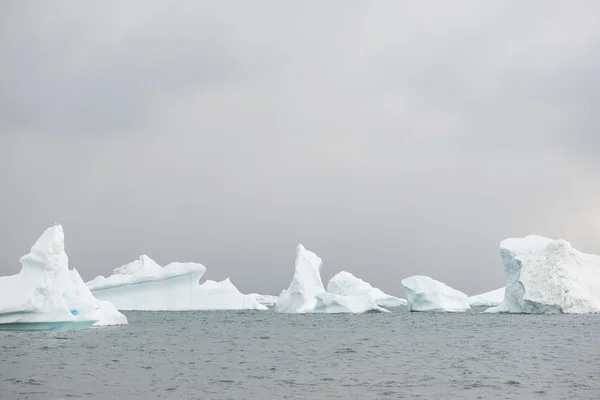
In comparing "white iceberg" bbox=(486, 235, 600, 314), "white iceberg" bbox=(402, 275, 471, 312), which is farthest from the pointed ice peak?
"white iceberg" bbox=(402, 275, 471, 312)

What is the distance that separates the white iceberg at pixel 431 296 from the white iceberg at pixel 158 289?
1319 centimetres

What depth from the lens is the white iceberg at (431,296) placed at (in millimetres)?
42438

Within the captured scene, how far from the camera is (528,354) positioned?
18.9 m

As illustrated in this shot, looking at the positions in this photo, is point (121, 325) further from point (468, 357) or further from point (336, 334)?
point (468, 357)

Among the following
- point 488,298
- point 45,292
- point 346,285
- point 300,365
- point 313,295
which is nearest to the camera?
point 300,365

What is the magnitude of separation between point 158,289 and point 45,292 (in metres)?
22.1

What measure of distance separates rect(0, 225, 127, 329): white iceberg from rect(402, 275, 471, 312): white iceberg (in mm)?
22727

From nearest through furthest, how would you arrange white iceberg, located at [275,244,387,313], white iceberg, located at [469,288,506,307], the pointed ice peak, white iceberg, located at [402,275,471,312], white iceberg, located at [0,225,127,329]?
1. white iceberg, located at [0,225,127,329]
2. the pointed ice peak
3. white iceberg, located at [275,244,387,313]
4. white iceberg, located at [402,275,471,312]
5. white iceberg, located at [469,288,506,307]

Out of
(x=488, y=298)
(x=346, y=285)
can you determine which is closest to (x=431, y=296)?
(x=346, y=285)

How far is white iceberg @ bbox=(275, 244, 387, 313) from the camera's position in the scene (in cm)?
3934

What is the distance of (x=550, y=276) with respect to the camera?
34.4 metres

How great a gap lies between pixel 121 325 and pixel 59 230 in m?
8.13

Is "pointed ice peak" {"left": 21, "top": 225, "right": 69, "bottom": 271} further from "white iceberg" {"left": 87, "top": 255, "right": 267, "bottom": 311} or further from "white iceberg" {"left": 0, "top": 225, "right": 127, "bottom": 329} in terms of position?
"white iceberg" {"left": 87, "top": 255, "right": 267, "bottom": 311}

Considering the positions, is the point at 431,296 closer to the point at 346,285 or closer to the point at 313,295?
the point at 346,285
